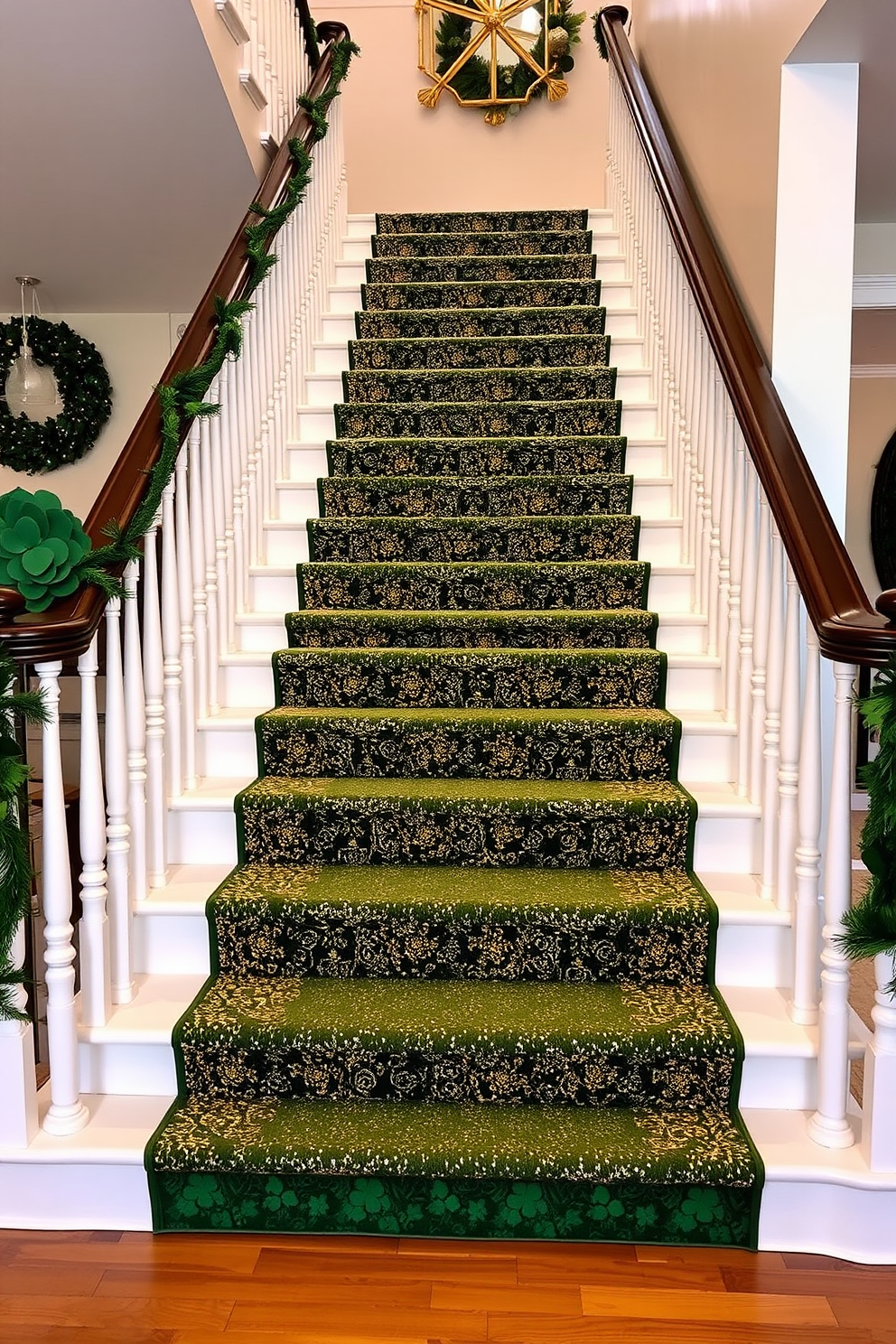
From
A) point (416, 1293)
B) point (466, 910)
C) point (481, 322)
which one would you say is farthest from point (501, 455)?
point (416, 1293)

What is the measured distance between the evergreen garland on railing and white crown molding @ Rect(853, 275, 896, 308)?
1.89 m

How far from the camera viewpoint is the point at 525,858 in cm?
215

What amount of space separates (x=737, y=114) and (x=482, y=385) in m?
1.16

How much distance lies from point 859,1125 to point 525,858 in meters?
0.81

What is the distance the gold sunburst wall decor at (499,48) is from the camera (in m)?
5.56

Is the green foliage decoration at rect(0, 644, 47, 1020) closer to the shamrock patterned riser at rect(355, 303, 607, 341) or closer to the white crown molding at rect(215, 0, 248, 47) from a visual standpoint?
the white crown molding at rect(215, 0, 248, 47)

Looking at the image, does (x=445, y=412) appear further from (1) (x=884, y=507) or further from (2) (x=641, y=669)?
(1) (x=884, y=507)

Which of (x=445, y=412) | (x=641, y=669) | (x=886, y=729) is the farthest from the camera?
(x=445, y=412)

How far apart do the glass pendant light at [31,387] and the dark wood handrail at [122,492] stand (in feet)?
7.08

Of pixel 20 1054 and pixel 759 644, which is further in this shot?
pixel 759 644

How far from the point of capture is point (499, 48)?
559cm

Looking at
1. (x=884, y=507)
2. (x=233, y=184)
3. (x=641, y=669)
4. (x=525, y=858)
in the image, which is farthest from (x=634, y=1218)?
(x=884, y=507)

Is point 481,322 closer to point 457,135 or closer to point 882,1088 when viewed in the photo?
point 457,135

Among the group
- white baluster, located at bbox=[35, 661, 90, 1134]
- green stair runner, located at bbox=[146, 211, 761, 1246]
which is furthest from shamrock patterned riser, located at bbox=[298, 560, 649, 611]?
white baluster, located at bbox=[35, 661, 90, 1134]
